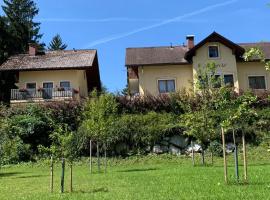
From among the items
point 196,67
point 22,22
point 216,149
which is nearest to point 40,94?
point 196,67

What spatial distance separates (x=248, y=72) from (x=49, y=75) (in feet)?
58.7

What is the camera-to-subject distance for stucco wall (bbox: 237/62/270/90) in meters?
39.5

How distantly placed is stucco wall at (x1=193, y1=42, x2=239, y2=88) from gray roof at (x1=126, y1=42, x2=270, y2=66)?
1.14m

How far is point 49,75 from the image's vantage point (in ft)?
133

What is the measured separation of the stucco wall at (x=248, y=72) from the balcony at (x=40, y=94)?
14699 mm

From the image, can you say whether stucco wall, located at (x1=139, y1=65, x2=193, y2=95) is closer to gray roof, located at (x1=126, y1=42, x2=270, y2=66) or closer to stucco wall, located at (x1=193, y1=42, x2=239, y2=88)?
gray roof, located at (x1=126, y1=42, x2=270, y2=66)

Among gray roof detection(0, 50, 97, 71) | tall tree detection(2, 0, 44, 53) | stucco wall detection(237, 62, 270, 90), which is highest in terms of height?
tall tree detection(2, 0, 44, 53)

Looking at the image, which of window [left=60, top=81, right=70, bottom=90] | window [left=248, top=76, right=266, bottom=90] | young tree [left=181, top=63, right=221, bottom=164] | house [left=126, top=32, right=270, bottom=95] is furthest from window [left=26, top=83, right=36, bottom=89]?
young tree [left=181, top=63, right=221, bottom=164]

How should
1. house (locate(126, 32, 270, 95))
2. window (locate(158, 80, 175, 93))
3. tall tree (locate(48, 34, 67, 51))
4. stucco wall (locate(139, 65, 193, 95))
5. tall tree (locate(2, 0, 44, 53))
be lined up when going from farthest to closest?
1. tall tree (locate(48, 34, 67, 51))
2. tall tree (locate(2, 0, 44, 53))
3. window (locate(158, 80, 175, 93))
4. stucco wall (locate(139, 65, 193, 95))
5. house (locate(126, 32, 270, 95))

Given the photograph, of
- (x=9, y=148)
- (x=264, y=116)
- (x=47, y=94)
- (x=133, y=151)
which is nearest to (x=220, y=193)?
(x=9, y=148)

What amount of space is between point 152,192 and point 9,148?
1400 cm

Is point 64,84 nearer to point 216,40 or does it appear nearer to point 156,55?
point 156,55

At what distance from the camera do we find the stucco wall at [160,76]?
3947 centimetres

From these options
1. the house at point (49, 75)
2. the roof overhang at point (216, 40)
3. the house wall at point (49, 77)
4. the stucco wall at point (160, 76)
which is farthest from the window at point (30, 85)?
the roof overhang at point (216, 40)
